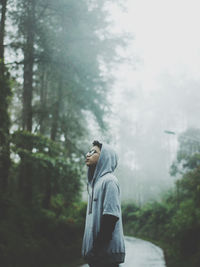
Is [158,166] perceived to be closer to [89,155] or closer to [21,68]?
[21,68]

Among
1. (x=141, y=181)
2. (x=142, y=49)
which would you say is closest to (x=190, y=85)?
(x=141, y=181)

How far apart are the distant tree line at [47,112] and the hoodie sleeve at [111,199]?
5656mm

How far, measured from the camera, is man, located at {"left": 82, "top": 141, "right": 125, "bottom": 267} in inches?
114

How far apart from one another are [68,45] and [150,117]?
4901 cm

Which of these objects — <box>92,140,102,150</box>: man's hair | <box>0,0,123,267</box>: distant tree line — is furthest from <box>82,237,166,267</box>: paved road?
<box>92,140,102,150</box>: man's hair

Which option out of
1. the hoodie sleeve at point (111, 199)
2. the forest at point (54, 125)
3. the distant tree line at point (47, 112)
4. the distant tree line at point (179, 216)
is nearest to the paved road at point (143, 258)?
the distant tree line at point (179, 216)

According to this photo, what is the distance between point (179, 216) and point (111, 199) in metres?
14.4

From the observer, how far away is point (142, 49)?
15.8 meters

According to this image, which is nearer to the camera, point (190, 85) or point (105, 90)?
Answer: point (105, 90)

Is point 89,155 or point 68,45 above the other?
point 68,45

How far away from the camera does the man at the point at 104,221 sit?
2885 millimetres

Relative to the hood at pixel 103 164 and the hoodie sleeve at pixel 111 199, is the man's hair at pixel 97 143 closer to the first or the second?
the hood at pixel 103 164

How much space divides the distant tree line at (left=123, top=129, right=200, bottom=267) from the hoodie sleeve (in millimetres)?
8603

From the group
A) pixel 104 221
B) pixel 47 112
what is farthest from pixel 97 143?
pixel 47 112
